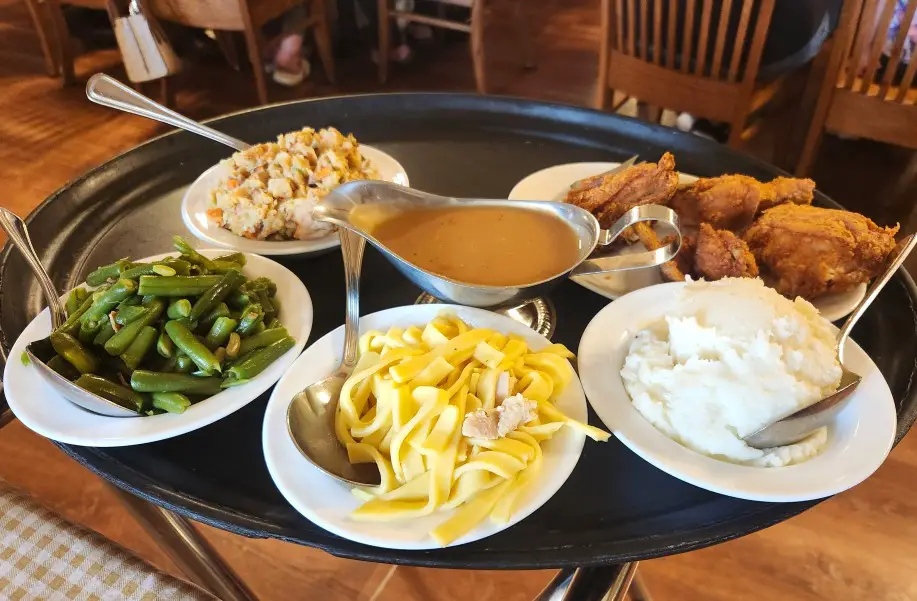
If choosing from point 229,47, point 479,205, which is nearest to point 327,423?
point 479,205

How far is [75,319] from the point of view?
1.23 m

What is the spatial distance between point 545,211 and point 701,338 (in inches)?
18.2

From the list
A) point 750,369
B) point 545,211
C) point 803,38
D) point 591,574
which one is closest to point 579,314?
point 545,211

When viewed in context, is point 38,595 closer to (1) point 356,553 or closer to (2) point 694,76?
(1) point 356,553

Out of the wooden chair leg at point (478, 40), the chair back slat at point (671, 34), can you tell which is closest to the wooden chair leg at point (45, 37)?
the wooden chair leg at point (478, 40)

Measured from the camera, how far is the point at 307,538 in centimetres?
98

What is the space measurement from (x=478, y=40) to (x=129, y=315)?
11.3 feet

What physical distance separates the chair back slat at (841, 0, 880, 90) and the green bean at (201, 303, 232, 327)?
250cm

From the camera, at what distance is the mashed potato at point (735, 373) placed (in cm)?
103

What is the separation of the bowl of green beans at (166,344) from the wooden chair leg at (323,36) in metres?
3.49

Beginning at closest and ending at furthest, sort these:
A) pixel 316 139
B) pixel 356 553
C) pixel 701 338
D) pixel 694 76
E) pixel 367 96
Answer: pixel 356 553 → pixel 701 338 → pixel 316 139 → pixel 367 96 → pixel 694 76

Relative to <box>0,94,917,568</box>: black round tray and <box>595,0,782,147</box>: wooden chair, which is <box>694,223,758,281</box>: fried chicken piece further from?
<box>595,0,782,147</box>: wooden chair

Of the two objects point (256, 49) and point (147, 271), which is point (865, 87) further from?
point (256, 49)

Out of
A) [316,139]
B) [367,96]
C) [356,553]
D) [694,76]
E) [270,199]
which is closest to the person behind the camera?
[356,553]
